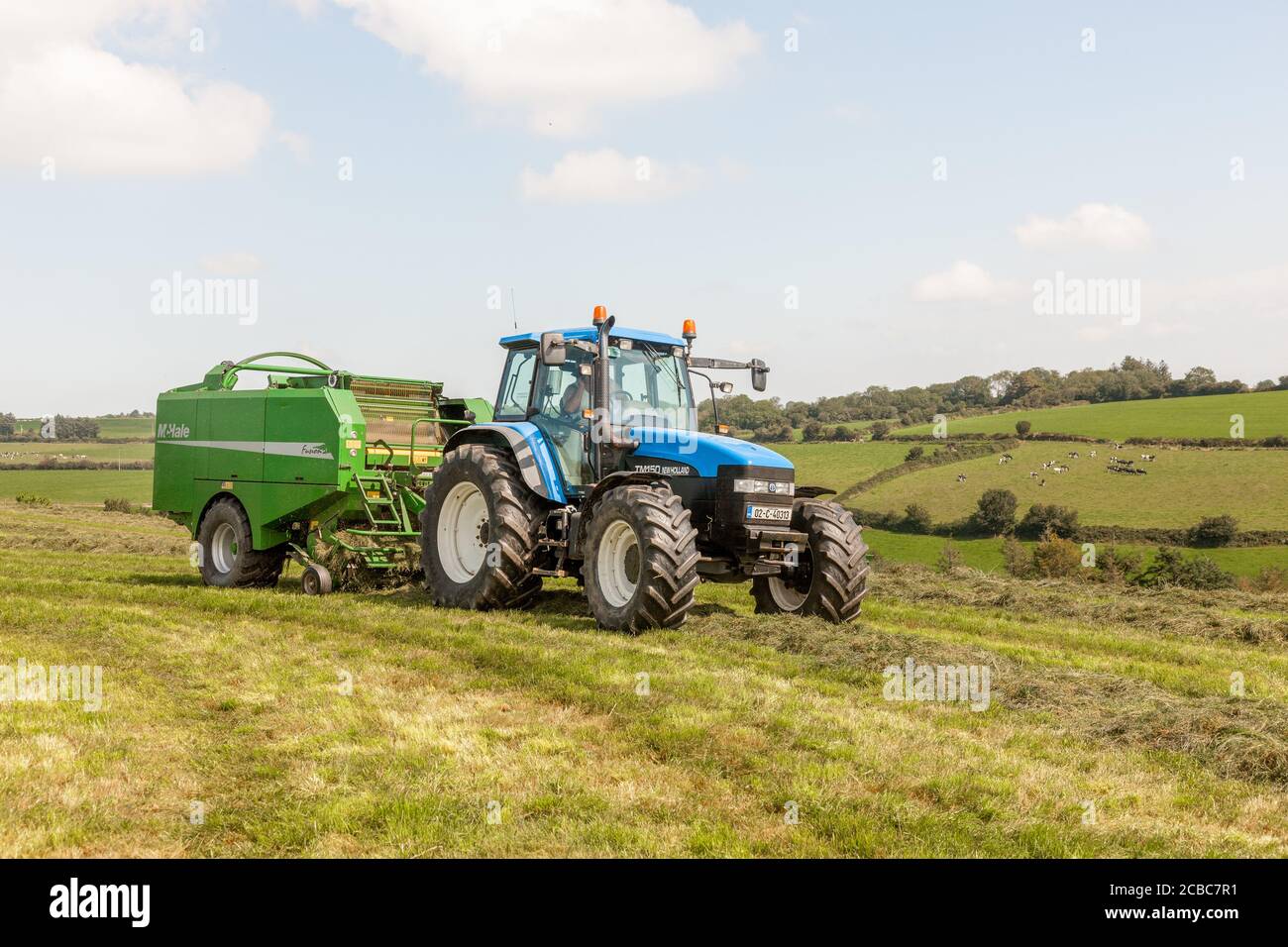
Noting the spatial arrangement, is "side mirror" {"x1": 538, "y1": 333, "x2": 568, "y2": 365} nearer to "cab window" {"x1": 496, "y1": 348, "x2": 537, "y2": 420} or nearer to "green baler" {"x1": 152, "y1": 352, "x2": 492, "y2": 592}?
"cab window" {"x1": 496, "y1": 348, "x2": 537, "y2": 420}

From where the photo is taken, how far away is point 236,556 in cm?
1356

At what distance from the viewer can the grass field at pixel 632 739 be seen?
4.60m

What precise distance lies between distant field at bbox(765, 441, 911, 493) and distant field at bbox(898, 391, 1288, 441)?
4.85 metres

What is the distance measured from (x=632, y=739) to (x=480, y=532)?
5.71 metres

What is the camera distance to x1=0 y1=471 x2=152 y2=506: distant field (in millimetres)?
44700

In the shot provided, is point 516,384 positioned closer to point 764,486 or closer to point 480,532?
point 480,532

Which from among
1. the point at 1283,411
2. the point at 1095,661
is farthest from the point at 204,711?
the point at 1283,411

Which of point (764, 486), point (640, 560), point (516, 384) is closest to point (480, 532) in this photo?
point (516, 384)

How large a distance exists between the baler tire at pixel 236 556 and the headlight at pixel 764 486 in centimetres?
652

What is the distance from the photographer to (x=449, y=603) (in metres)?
11.2

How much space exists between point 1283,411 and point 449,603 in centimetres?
5567

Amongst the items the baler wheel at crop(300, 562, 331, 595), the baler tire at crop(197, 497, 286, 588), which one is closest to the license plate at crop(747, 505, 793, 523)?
the baler wheel at crop(300, 562, 331, 595)
